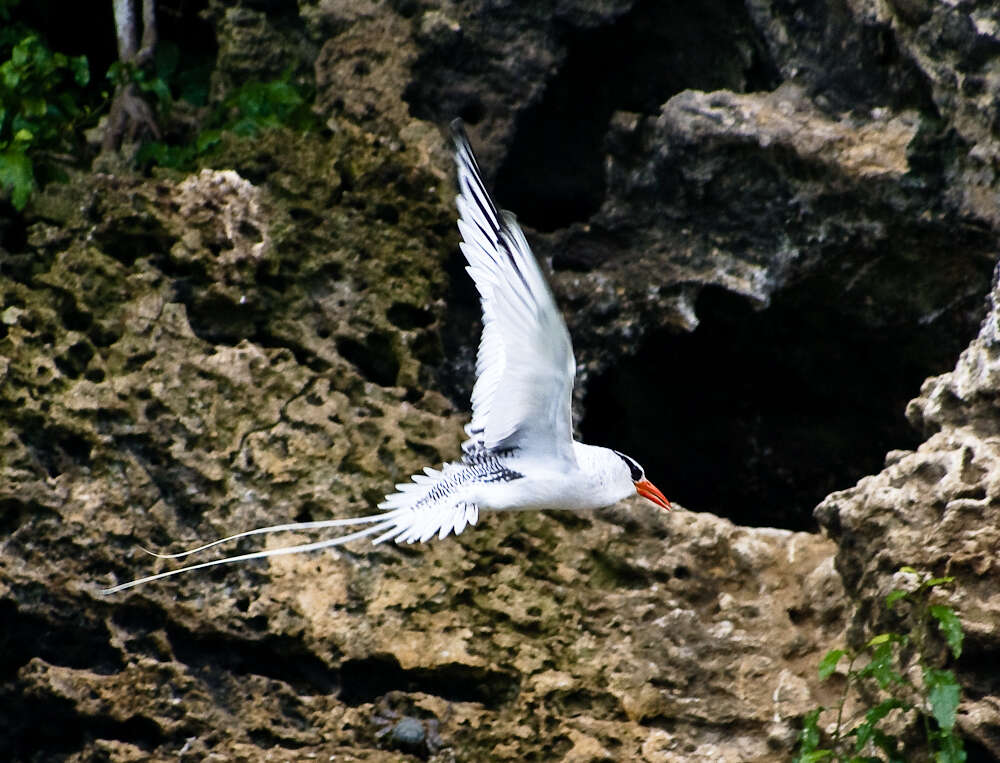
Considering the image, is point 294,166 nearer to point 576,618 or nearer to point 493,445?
point 493,445

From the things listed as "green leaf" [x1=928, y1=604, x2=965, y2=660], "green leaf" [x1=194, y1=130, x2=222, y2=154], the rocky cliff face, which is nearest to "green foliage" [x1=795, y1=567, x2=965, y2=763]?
"green leaf" [x1=928, y1=604, x2=965, y2=660]

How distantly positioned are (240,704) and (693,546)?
1.68m

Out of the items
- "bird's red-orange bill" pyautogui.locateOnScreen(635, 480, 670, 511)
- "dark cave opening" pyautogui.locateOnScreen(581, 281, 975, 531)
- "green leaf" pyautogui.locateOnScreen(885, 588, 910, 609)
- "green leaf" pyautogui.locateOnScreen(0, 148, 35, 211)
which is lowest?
"green leaf" pyautogui.locateOnScreen(885, 588, 910, 609)

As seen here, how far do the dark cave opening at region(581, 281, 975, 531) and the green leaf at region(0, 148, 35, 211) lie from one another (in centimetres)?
242

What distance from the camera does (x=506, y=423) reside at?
3.99m

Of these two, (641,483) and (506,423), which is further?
(641,483)

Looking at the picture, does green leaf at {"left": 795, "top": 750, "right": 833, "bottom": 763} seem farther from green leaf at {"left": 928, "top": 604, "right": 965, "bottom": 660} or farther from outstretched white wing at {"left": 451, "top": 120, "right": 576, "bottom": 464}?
outstretched white wing at {"left": 451, "top": 120, "right": 576, "bottom": 464}

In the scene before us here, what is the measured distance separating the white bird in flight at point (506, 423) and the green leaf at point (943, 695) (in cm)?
112

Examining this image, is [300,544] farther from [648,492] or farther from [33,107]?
[33,107]

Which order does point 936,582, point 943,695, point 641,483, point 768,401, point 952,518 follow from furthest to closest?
point 768,401, point 641,483, point 952,518, point 936,582, point 943,695

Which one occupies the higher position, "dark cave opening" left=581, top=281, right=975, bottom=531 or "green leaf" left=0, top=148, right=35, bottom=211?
"green leaf" left=0, top=148, right=35, bottom=211

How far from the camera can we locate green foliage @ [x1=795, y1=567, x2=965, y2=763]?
360 cm

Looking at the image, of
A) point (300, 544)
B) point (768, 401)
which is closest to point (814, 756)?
point (300, 544)

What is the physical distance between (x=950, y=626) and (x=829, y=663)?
0.47m
